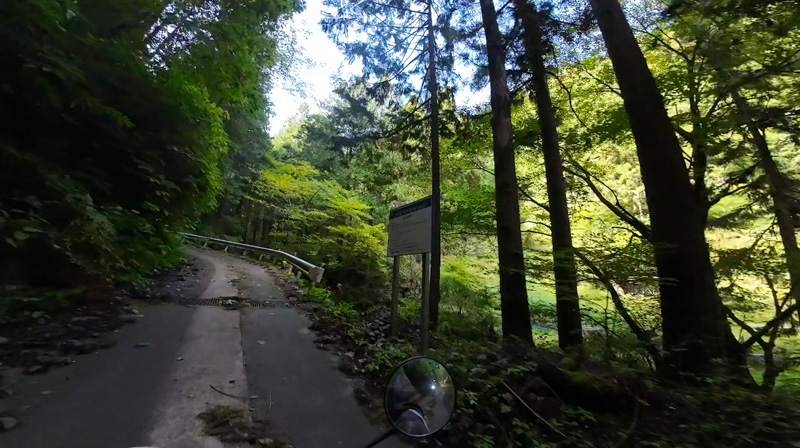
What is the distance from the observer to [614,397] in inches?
145

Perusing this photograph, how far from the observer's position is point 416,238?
4766 millimetres

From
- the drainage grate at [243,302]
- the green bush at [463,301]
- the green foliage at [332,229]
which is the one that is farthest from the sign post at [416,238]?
the green bush at [463,301]

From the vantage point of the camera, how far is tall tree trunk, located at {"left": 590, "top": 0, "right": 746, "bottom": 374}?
430 centimetres

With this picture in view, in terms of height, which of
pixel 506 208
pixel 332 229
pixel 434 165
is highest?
pixel 434 165

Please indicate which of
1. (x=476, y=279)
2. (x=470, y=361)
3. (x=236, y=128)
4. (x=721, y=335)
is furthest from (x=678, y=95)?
(x=236, y=128)

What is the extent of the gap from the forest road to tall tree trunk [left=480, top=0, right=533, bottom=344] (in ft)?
11.7

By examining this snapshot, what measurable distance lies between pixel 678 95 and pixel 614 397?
622 cm

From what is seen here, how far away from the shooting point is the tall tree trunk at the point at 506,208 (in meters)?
6.88

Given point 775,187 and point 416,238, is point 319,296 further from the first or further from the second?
point 775,187

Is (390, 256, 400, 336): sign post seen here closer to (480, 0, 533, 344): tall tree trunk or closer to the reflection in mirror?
(480, 0, 533, 344): tall tree trunk

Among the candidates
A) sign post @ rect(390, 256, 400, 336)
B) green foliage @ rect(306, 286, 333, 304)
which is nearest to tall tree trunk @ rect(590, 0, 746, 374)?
sign post @ rect(390, 256, 400, 336)

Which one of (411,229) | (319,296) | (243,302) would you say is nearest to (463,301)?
(319,296)

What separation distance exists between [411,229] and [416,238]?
0.22m

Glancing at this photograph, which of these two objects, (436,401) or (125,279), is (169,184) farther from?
(436,401)
